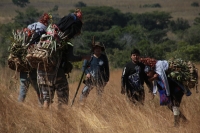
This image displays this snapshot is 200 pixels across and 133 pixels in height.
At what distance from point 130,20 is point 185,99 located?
231ft

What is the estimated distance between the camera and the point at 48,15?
912 cm

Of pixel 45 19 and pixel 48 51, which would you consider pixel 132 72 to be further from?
pixel 48 51

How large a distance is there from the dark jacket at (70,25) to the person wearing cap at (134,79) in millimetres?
1474

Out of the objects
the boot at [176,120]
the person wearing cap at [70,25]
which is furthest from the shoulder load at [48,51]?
the boot at [176,120]

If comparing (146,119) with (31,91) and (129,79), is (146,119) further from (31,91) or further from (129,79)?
(31,91)

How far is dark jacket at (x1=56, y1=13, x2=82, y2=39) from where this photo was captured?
8367mm

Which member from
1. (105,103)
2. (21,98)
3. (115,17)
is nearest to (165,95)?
(105,103)

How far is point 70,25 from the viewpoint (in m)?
8.37

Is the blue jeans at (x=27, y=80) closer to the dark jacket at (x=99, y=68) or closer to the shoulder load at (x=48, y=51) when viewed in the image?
the shoulder load at (x=48, y=51)

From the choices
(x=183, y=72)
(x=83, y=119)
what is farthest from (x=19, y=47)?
(x=183, y=72)

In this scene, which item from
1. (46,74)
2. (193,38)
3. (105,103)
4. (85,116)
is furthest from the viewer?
(193,38)

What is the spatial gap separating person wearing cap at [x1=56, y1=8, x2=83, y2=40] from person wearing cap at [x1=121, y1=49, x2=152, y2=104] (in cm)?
147

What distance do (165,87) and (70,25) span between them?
169 centimetres

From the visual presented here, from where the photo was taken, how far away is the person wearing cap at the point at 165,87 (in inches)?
339
